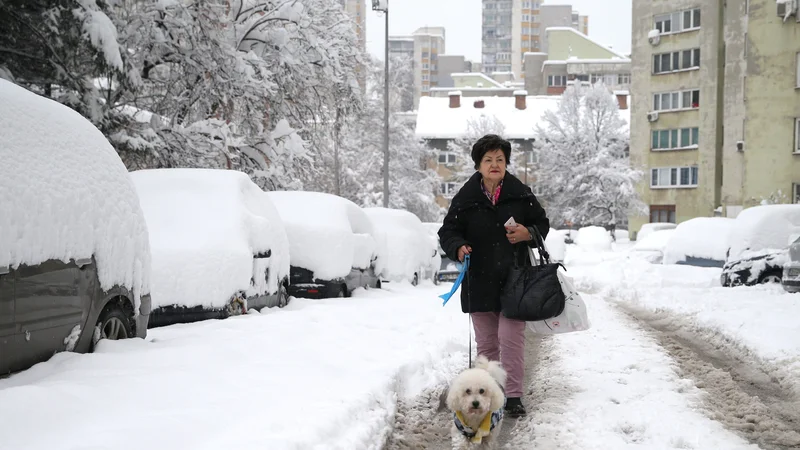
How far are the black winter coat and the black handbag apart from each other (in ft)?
0.35

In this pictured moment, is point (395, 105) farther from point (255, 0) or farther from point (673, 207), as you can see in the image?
point (255, 0)

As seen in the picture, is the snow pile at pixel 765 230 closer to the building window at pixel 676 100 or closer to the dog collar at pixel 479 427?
the dog collar at pixel 479 427

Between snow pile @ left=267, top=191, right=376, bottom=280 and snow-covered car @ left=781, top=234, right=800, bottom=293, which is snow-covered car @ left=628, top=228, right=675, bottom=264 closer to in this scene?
snow-covered car @ left=781, top=234, right=800, bottom=293

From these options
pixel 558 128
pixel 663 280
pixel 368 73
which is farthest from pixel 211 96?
pixel 558 128

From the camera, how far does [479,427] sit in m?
4.73

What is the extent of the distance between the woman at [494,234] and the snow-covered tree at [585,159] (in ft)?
164

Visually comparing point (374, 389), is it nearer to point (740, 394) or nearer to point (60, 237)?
point (60, 237)

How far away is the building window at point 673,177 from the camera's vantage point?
47.9 m

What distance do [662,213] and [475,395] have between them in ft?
161

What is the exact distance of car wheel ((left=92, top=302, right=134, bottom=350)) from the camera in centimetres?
588

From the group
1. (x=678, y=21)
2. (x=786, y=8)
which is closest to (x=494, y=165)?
(x=786, y=8)

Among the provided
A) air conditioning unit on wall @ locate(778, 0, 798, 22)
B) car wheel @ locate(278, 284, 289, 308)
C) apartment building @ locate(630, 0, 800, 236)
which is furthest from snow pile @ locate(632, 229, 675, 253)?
car wheel @ locate(278, 284, 289, 308)

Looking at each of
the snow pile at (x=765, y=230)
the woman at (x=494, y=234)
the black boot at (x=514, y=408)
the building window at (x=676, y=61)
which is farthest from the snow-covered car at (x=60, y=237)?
the building window at (x=676, y=61)

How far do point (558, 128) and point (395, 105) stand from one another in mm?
14777
